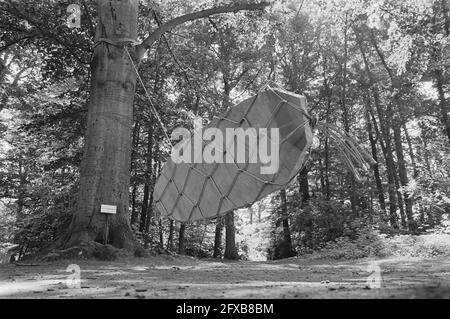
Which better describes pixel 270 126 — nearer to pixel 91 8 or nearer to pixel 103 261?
pixel 103 261

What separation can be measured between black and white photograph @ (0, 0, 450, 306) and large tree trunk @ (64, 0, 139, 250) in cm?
3

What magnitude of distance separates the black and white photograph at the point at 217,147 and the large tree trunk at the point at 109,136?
27 mm

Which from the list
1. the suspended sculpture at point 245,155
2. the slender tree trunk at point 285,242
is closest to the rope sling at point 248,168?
the suspended sculpture at point 245,155

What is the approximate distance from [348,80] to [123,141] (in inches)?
685

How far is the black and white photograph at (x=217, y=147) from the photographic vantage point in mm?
3592

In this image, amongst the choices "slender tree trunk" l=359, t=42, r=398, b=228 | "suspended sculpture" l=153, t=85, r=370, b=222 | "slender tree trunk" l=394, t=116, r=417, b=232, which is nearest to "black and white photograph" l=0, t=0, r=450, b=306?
"suspended sculpture" l=153, t=85, r=370, b=222

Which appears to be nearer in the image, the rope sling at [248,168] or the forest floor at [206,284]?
the forest floor at [206,284]

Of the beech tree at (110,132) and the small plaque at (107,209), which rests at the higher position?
the beech tree at (110,132)

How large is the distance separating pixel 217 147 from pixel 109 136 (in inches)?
145

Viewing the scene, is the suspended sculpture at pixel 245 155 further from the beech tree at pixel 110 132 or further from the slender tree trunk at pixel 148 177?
→ the slender tree trunk at pixel 148 177

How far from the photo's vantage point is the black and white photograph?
359cm

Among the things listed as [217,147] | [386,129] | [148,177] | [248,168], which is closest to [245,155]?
[248,168]

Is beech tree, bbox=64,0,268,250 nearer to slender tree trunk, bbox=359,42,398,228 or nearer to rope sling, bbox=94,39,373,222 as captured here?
rope sling, bbox=94,39,373,222
